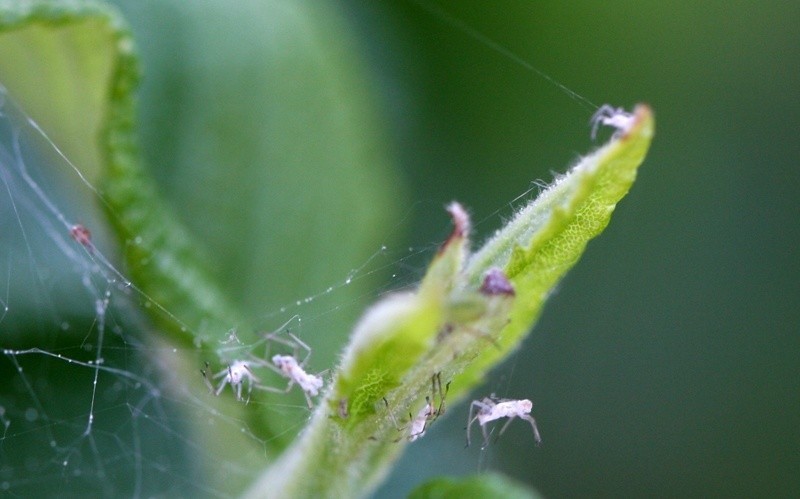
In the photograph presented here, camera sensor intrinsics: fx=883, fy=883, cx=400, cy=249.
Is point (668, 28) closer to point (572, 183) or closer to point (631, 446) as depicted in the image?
point (631, 446)

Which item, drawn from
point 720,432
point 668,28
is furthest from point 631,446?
point 668,28

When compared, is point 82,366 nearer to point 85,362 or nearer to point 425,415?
point 85,362

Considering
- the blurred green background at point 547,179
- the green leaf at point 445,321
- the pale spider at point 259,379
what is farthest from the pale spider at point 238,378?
the green leaf at point 445,321

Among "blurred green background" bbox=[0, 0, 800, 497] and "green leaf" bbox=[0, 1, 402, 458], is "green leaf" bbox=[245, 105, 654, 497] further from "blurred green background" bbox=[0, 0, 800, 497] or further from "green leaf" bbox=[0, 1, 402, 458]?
"blurred green background" bbox=[0, 0, 800, 497]

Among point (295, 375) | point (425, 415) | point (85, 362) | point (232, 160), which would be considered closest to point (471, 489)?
point (425, 415)

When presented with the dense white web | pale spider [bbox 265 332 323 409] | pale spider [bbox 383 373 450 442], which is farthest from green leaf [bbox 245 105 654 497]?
the dense white web

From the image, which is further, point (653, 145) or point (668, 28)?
point (653, 145)
